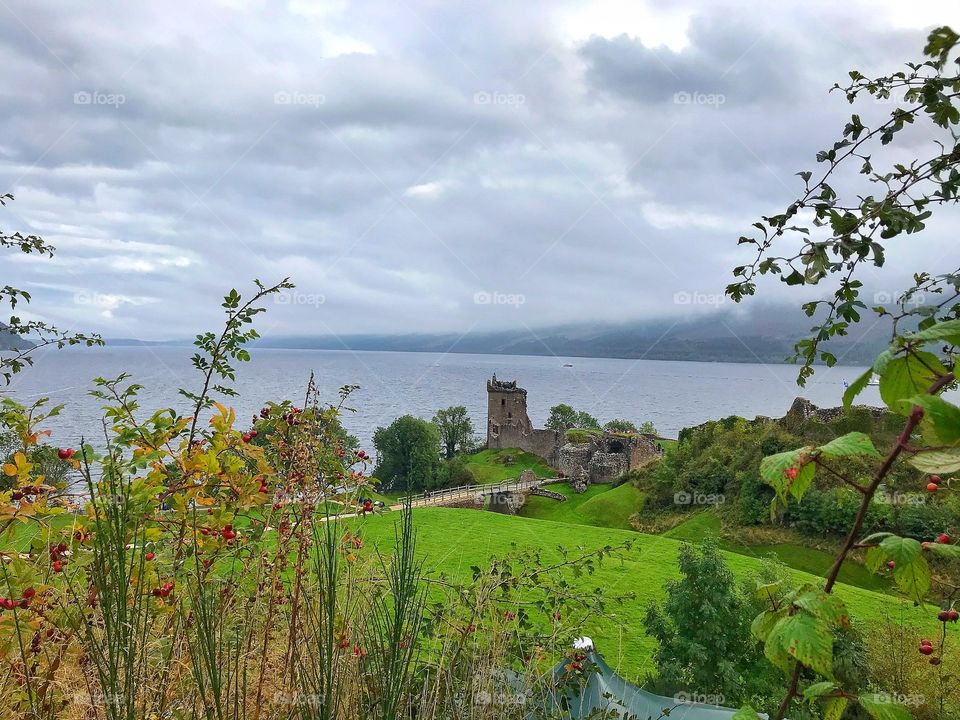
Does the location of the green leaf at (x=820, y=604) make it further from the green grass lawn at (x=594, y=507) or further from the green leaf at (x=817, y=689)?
the green grass lawn at (x=594, y=507)

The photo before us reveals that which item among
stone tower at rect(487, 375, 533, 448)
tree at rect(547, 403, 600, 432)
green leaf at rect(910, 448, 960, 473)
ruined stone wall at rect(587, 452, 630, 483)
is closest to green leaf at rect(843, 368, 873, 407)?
green leaf at rect(910, 448, 960, 473)

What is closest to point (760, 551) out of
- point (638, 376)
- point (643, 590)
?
point (643, 590)

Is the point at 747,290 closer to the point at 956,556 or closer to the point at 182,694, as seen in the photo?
the point at 956,556

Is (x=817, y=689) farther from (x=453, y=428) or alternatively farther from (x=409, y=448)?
(x=453, y=428)

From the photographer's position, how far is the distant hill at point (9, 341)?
3746 millimetres

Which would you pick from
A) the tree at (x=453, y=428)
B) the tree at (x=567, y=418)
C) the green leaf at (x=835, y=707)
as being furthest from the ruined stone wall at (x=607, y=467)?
the green leaf at (x=835, y=707)

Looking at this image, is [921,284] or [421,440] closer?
[921,284]

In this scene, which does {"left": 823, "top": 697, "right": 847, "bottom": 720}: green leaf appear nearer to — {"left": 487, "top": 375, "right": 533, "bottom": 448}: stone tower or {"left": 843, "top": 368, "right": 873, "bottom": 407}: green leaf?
{"left": 843, "top": 368, "right": 873, "bottom": 407}: green leaf

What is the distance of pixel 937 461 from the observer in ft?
3.15

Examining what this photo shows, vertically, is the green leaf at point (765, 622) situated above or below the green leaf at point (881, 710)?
above

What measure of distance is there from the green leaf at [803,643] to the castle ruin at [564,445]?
25.7 metres

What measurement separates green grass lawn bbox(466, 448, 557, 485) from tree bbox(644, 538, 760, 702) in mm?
27407

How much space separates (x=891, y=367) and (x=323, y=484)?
1665mm

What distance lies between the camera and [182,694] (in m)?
2.21
